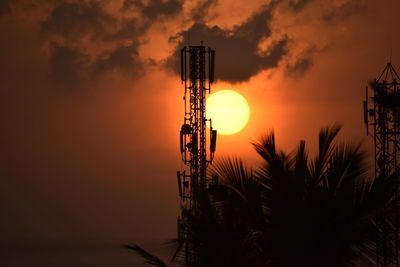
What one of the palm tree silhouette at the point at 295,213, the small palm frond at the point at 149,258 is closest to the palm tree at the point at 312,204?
the palm tree silhouette at the point at 295,213

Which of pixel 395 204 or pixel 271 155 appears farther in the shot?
pixel 271 155

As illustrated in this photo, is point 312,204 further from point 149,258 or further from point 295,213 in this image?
point 149,258

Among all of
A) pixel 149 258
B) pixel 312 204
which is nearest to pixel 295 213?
pixel 312 204

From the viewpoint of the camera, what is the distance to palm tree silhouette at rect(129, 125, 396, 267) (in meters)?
13.7

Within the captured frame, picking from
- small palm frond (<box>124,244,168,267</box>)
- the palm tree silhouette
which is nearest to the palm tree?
the palm tree silhouette

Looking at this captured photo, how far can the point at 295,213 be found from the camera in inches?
546

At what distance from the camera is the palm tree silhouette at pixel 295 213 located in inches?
538

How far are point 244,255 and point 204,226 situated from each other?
931 millimetres

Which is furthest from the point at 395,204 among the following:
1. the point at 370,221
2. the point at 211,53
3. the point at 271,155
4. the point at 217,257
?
the point at 211,53

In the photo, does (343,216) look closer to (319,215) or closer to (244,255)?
(319,215)

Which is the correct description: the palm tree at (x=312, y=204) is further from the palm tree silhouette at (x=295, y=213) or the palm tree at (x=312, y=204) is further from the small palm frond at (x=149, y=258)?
the small palm frond at (x=149, y=258)

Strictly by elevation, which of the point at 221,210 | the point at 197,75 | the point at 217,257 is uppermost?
the point at 197,75

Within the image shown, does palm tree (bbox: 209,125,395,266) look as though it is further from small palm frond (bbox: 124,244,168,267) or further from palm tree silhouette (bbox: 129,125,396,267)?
small palm frond (bbox: 124,244,168,267)

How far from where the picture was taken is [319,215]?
13812 mm
